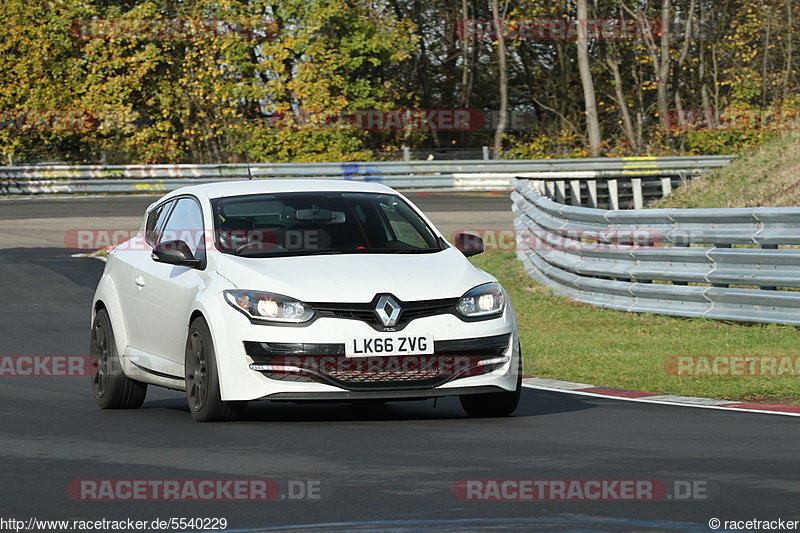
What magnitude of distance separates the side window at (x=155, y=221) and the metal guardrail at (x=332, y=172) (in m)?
27.3

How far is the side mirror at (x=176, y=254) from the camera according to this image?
9.88 meters

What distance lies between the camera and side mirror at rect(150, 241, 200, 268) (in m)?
9.88

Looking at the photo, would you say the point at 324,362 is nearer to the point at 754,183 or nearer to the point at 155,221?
the point at 155,221

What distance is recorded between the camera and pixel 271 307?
924 centimetres

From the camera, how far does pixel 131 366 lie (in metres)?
10.7

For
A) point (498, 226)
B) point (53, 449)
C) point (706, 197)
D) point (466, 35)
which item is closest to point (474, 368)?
point (53, 449)

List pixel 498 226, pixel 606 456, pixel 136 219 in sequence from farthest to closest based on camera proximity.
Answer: pixel 136 219
pixel 498 226
pixel 606 456

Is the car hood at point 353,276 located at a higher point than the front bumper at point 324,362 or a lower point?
higher

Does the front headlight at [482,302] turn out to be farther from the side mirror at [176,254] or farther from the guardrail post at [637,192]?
the guardrail post at [637,192]

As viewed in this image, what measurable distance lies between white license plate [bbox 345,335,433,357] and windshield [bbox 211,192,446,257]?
100 cm

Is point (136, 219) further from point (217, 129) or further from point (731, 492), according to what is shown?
point (731, 492)

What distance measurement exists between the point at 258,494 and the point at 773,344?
7.67 meters

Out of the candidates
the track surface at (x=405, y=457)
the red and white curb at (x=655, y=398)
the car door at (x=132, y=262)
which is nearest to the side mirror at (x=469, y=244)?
the track surface at (x=405, y=457)

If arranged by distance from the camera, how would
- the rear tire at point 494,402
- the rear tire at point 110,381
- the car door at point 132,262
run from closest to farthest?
the rear tire at point 494,402 → the car door at point 132,262 → the rear tire at point 110,381
